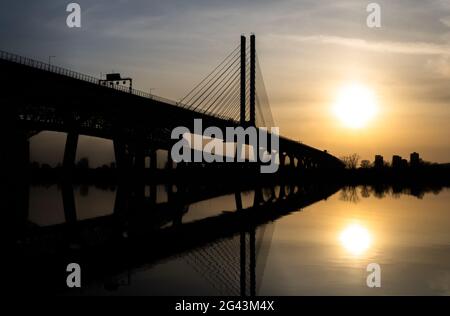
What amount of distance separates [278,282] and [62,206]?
31.6 m

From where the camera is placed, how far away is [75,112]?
232 feet

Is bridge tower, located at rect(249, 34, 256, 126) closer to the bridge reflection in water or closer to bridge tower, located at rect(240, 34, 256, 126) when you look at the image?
bridge tower, located at rect(240, 34, 256, 126)

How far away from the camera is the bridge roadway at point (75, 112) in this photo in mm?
51562

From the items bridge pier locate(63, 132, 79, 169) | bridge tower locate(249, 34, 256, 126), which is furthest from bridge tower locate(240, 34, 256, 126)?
bridge pier locate(63, 132, 79, 169)

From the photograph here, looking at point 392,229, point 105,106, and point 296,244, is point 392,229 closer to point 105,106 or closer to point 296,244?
point 296,244

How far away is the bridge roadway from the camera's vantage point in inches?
2030

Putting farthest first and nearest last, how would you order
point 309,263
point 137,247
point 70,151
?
1. point 70,151
2. point 137,247
3. point 309,263

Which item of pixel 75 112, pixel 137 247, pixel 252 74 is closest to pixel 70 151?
pixel 75 112

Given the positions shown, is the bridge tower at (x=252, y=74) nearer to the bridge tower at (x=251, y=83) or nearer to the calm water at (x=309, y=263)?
the bridge tower at (x=251, y=83)

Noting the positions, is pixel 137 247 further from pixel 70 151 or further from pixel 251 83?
pixel 251 83

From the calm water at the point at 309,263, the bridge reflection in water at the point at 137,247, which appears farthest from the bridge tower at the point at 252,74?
the calm water at the point at 309,263

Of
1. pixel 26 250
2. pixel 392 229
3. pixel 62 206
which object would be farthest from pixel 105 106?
pixel 26 250

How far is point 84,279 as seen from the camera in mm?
17641

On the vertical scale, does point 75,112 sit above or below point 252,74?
below
